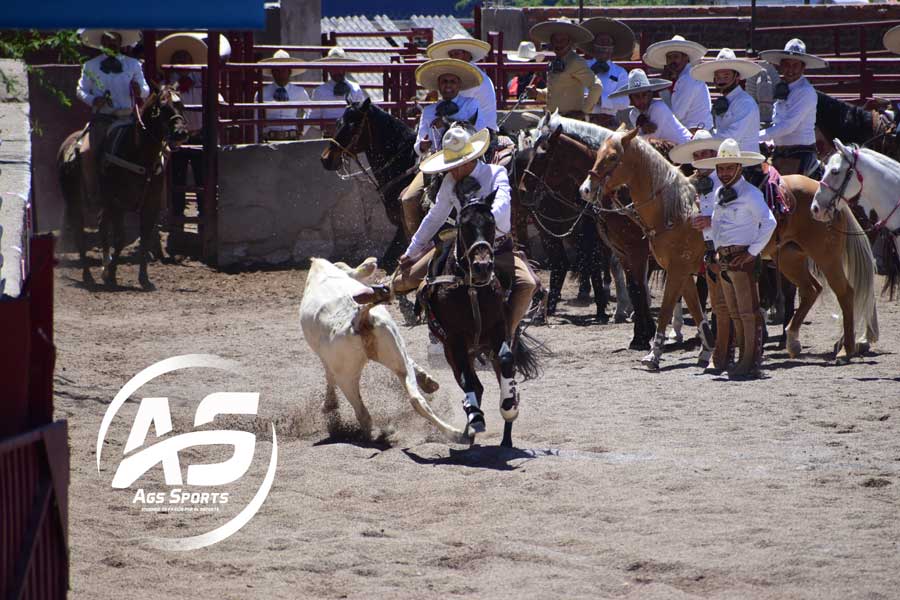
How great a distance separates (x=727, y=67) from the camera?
10.8 metres

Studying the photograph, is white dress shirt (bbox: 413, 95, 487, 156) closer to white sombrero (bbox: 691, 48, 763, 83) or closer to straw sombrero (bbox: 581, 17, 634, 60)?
white sombrero (bbox: 691, 48, 763, 83)

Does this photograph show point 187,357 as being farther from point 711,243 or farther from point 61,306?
point 711,243

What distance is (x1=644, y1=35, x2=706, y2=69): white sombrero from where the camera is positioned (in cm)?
1214

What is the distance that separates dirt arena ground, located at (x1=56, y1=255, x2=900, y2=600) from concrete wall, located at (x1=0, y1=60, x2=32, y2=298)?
127 centimetres

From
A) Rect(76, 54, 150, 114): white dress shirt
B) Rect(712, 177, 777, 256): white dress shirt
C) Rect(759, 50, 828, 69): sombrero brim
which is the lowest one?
Rect(712, 177, 777, 256): white dress shirt

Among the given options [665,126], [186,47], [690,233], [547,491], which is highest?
[186,47]

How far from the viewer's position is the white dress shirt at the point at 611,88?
43.2 ft

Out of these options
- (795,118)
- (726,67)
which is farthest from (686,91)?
(795,118)

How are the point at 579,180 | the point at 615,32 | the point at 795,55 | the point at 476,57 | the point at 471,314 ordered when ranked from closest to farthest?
the point at 471,314 → the point at 579,180 → the point at 795,55 → the point at 476,57 → the point at 615,32

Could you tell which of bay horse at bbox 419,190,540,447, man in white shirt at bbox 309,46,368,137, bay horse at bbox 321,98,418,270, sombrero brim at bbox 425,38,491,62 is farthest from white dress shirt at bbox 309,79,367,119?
bay horse at bbox 419,190,540,447

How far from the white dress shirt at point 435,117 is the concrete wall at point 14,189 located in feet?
11.4

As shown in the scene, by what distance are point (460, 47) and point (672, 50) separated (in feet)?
7.13

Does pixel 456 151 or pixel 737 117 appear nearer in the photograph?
pixel 456 151

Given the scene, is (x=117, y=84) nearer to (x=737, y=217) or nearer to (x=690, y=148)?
(x=690, y=148)
